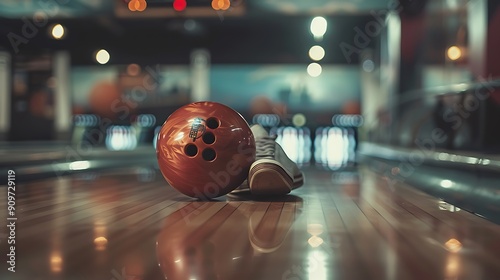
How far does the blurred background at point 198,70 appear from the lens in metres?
9.72

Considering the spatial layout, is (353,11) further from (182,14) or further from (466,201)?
(466,201)

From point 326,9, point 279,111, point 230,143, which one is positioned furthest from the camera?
point 279,111

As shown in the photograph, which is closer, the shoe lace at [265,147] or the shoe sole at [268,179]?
the shoe sole at [268,179]

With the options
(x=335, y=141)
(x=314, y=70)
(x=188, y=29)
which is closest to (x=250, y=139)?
(x=188, y=29)

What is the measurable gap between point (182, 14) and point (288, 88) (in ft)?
13.1

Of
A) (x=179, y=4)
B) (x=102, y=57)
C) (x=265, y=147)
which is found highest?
(x=179, y=4)

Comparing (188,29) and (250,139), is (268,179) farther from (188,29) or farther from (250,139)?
(188,29)

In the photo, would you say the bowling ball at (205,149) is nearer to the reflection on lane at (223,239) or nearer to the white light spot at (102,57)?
the reflection on lane at (223,239)

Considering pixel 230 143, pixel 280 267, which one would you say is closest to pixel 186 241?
pixel 280 267

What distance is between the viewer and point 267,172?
3.04 meters

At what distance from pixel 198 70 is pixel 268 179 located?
9.61 meters

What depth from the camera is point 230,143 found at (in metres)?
2.97

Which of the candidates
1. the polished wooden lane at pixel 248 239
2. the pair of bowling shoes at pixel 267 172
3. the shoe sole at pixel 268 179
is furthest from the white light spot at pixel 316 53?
the shoe sole at pixel 268 179

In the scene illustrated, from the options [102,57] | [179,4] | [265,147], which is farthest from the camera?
[102,57]
